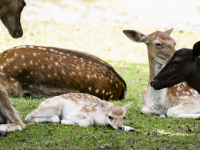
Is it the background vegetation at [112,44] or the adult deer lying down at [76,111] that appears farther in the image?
the adult deer lying down at [76,111]

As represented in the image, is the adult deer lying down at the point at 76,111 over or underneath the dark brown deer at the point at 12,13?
underneath

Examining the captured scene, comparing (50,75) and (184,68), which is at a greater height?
(184,68)

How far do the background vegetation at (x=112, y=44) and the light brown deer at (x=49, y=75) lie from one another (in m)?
0.31

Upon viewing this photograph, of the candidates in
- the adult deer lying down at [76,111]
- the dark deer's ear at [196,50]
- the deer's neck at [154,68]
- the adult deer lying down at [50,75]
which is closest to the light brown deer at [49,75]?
the adult deer lying down at [50,75]

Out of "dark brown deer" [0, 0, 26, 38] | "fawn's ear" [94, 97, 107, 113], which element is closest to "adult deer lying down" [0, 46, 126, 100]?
"dark brown deer" [0, 0, 26, 38]

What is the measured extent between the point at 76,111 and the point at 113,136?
0.87 m

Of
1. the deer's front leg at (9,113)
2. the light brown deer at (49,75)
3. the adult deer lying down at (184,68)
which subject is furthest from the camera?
the light brown deer at (49,75)

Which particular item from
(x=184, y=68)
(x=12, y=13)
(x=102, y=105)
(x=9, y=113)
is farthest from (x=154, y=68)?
(x=9, y=113)

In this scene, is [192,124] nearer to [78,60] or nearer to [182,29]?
[78,60]

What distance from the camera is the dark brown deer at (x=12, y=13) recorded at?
19.6ft

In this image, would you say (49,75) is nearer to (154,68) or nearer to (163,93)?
(154,68)

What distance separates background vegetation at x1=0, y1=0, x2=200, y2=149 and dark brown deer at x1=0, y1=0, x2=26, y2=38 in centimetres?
122

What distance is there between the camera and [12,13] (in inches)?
246

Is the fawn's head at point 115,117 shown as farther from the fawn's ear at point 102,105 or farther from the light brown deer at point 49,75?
the light brown deer at point 49,75
